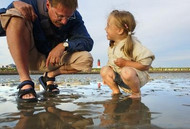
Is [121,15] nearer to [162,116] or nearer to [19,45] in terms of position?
[19,45]

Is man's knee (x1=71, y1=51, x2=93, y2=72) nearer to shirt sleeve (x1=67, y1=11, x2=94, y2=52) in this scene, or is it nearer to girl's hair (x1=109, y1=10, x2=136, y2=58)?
shirt sleeve (x1=67, y1=11, x2=94, y2=52)

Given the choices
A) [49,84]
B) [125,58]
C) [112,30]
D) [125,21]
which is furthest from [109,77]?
[49,84]

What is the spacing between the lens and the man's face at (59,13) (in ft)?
8.41

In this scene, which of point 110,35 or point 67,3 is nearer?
point 67,3

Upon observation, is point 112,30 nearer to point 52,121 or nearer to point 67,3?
point 67,3

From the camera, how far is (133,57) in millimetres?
2846

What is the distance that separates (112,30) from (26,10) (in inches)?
45.4

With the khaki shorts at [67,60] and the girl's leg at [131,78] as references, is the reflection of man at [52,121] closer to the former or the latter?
the girl's leg at [131,78]

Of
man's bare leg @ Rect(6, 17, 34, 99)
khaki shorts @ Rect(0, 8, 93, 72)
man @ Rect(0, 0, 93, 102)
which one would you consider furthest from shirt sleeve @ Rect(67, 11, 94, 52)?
man's bare leg @ Rect(6, 17, 34, 99)

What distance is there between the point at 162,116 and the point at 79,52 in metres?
1.88

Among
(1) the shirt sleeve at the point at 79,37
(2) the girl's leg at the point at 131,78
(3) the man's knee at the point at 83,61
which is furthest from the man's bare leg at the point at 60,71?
(2) the girl's leg at the point at 131,78

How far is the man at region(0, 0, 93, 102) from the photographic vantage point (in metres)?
2.44

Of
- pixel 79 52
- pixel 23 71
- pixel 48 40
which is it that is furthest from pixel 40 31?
pixel 23 71

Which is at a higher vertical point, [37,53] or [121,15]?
[121,15]
